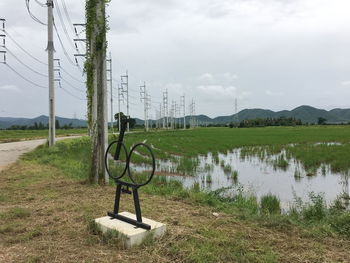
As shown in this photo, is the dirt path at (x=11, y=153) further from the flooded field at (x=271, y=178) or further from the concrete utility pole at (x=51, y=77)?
the flooded field at (x=271, y=178)

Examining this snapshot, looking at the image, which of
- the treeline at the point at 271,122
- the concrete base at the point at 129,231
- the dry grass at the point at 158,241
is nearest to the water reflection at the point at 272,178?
the dry grass at the point at 158,241

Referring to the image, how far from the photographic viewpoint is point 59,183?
8.46 meters

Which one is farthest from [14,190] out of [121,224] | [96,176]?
[121,224]

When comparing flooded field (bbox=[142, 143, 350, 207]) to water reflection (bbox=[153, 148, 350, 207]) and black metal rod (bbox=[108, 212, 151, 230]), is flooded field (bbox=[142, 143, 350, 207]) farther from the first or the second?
black metal rod (bbox=[108, 212, 151, 230])

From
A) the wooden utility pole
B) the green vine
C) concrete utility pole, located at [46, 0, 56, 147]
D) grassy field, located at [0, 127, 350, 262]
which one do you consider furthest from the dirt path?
grassy field, located at [0, 127, 350, 262]

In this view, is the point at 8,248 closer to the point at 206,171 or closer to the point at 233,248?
the point at 233,248

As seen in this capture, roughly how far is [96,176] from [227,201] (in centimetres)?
337

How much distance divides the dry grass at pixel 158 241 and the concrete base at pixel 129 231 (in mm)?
109

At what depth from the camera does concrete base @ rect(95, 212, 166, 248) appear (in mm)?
4074

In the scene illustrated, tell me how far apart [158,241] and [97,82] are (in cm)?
513

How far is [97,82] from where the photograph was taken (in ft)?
26.9

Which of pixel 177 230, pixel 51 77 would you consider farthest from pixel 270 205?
pixel 51 77

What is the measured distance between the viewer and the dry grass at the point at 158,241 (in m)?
3.82

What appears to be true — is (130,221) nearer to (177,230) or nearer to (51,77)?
(177,230)
